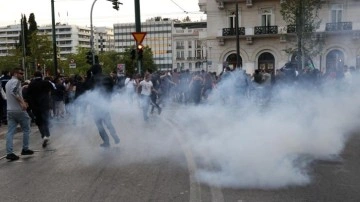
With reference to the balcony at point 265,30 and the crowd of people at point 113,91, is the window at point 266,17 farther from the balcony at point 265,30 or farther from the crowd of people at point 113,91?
the crowd of people at point 113,91

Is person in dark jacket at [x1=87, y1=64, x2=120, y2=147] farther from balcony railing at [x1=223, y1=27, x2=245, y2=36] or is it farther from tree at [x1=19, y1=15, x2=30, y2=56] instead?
balcony railing at [x1=223, y1=27, x2=245, y2=36]

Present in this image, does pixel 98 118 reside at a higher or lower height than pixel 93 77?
lower

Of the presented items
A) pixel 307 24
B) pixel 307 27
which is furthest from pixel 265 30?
pixel 307 24

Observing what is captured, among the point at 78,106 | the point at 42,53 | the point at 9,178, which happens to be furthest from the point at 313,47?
the point at 42,53

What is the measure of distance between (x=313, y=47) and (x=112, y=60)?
8868 cm

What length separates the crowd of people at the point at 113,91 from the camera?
32.2 feet

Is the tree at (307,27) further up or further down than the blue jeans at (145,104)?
further up

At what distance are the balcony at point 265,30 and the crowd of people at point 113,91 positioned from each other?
2173 centimetres

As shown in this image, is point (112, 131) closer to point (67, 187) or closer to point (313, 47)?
point (67, 187)

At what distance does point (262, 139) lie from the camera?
844cm

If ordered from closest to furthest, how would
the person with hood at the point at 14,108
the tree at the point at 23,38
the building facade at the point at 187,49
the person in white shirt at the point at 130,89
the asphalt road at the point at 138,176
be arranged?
the asphalt road at the point at 138,176 → the person with hood at the point at 14,108 → the person in white shirt at the point at 130,89 → the tree at the point at 23,38 → the building facade at the point at 187,49

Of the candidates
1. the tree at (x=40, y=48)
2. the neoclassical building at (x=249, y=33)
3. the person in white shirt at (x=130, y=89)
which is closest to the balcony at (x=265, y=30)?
the neoclassical building at (x=249, y=33)

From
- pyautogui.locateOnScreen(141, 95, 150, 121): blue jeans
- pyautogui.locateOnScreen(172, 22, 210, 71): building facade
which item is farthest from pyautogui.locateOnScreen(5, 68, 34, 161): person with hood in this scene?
pyautogui.locateOnScreen(172, 22, 210, 71): building facade

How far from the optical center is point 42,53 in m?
52.6
